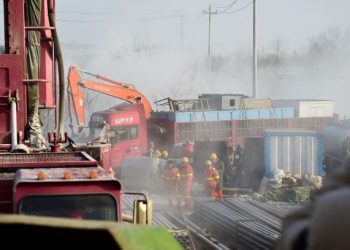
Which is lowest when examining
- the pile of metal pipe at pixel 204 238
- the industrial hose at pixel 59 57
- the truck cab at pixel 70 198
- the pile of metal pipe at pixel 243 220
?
the pile of metal pipe at pixel 204 238

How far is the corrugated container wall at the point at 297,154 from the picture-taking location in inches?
840

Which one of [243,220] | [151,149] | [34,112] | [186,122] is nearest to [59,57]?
[34,112]

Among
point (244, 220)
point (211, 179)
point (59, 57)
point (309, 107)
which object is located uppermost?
point (59, 57)

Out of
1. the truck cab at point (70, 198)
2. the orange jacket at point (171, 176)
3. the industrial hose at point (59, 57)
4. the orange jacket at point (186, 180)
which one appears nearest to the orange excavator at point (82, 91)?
the orange jacket at point (171, 176)

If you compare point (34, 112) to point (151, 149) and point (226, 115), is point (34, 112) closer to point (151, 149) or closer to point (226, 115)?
point (151, 149)

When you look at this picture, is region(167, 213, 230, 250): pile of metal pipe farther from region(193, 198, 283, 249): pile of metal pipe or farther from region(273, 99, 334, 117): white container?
region(273, 99, 334, 117): white container

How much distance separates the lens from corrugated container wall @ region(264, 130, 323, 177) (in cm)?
2133

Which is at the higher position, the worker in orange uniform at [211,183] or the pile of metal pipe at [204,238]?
the worker in orange uniform at [211,183]

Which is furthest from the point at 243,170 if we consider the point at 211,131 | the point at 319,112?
the point at 319,112

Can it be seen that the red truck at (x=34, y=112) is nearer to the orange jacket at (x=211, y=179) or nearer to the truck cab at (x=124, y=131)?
the orange jacket at (x=211, y=179)

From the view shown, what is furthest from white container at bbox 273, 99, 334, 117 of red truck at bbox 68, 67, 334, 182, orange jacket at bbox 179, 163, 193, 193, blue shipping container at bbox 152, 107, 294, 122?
orange jacket at bbox 179, 163, 193, 193

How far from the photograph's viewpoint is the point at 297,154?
21.3 meters

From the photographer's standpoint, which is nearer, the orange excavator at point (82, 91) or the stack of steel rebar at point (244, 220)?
the stack of steel rebar at point (244, 220)

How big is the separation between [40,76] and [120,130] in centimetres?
1623
